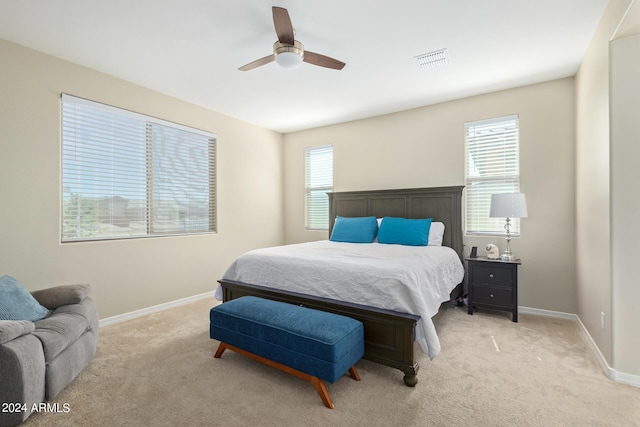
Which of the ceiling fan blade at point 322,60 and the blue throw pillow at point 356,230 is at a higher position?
the ceiling fan blade at point 322,60

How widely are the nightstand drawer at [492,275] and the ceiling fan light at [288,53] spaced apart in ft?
9.78

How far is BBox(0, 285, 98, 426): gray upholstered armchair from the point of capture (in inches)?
66.5

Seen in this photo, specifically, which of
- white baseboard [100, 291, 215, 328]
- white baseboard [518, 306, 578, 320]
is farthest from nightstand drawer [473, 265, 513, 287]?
white baseboard [100, 291, 215, 328]

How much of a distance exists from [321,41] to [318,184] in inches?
117

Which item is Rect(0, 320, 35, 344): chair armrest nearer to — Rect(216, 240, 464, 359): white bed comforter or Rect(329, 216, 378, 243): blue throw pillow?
Rect(216, 240, 464, 359): white bed comforter

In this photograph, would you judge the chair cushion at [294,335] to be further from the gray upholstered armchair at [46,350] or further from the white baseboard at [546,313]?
the white baseboard at [546,313]

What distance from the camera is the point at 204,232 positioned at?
4.51 m

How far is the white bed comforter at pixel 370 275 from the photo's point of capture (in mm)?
2221

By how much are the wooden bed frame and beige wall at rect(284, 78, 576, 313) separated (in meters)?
0.20

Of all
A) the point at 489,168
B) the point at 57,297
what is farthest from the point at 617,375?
the point at 57,297

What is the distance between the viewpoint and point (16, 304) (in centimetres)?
216

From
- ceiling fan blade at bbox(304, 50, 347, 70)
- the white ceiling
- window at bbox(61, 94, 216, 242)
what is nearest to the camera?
the white ceiling

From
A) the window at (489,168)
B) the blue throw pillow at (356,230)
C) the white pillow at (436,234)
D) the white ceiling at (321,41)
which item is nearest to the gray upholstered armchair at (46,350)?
the white ceiling at (321,41)

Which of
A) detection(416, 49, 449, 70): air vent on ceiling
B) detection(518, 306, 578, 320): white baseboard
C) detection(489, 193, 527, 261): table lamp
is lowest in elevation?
detection(518, 306, 578, 320): white baseboard
